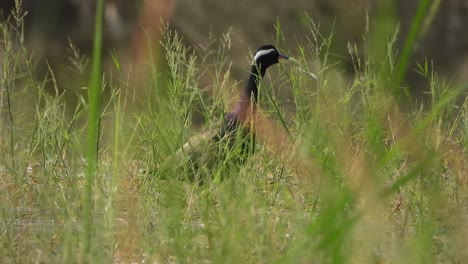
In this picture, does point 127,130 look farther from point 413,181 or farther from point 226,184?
point 413,181

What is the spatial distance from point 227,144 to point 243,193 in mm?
788

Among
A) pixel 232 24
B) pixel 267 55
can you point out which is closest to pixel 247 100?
pixel 267 55

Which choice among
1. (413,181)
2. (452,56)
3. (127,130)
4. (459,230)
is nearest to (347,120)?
(413,181)

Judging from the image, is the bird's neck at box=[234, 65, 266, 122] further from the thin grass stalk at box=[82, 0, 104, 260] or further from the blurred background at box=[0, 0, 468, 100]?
the blurred background at box=[0, 0, 468, 100]

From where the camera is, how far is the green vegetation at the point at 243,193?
2002 millimetres

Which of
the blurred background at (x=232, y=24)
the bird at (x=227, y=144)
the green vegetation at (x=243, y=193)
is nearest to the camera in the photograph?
the green vegetation at (x=243, y=193)

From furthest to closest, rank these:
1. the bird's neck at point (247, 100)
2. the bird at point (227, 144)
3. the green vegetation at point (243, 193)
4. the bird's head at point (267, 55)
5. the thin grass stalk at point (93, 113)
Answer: the bird's head at point (267, 55), the bird's neck at point (247, 100), the bird at point (227, 144), the green vegetation at point (243, 193), the thin grass stalk at point (93, 113)

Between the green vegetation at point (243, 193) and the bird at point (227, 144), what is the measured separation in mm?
52

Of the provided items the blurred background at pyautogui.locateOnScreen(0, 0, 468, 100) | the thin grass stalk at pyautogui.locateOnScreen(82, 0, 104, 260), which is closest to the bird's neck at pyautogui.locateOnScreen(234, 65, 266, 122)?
the thin grass stalk at pyautogui.locateOnScreen(82, 0, 104, 260)

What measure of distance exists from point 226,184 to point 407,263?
862 mm

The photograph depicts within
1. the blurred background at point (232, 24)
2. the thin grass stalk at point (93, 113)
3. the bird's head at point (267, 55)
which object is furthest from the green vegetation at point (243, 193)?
the blurred background at point (232, 24)

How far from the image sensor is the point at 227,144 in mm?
3178

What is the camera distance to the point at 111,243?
2.44m

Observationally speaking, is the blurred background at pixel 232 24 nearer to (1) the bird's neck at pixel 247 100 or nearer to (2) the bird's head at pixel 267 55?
(2) the bird's head at pixel 267 55
